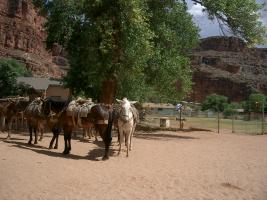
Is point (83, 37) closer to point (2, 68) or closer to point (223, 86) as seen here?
point (2, 68)

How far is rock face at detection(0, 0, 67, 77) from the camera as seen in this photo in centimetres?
10936

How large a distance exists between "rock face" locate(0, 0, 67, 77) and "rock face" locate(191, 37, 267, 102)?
53524 mm

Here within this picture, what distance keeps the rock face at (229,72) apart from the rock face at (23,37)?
5352cm

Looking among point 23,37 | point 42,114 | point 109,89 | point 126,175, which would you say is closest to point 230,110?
point 23,37

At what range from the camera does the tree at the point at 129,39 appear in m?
23.3

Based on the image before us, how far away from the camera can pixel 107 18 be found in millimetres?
23500

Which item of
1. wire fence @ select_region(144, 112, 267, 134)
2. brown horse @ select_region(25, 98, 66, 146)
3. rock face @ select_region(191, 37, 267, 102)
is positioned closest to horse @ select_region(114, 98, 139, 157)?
brown horse @ select_region(25, 98, 66, 146)

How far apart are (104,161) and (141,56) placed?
1100 cm

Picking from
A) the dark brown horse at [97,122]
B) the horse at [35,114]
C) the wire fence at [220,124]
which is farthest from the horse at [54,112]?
the wire fence at [220,124]

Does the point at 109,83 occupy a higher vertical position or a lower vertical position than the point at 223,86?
lower

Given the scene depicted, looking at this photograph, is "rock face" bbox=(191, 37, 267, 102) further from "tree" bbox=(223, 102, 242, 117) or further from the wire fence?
the wire fence

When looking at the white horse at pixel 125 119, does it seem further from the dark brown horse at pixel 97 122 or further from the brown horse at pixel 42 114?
the brown horse at pixel 42 114

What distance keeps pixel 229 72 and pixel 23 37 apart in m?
89.9

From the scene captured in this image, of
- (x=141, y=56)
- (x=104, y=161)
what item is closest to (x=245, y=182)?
(x=104, y=161)
